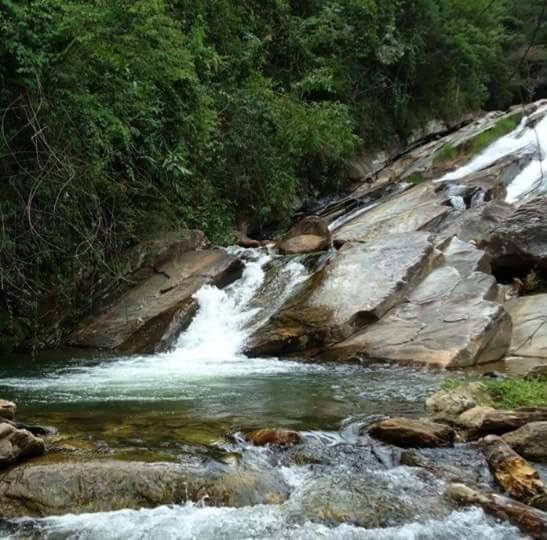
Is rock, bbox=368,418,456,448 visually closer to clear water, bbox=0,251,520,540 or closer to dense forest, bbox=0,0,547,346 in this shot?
clear water, bbox=0,251,520,540

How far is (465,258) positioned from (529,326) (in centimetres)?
203

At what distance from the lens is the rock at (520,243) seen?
41.5 feet

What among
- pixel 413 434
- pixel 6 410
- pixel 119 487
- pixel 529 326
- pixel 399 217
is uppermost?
pixel 6 410

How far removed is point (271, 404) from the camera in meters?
7.18

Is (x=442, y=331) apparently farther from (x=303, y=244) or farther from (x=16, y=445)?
(x=16, y=445)

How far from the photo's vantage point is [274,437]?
554cm

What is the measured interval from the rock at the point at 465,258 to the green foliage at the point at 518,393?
4.61 metres

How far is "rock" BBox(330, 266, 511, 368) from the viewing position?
32.7 feet

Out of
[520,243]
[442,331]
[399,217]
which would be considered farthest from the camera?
[399,217]

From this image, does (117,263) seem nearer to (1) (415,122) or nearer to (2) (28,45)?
(2) (28,45)

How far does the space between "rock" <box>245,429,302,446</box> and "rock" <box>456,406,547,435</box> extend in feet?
4.96

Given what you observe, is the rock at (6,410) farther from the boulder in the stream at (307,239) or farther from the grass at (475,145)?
the grass at (475,145)

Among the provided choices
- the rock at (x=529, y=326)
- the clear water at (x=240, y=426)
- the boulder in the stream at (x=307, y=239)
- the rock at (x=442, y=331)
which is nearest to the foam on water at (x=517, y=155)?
the boulder in the stream at (x=307, y=239)

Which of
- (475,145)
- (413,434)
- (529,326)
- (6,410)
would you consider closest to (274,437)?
(413,434)
